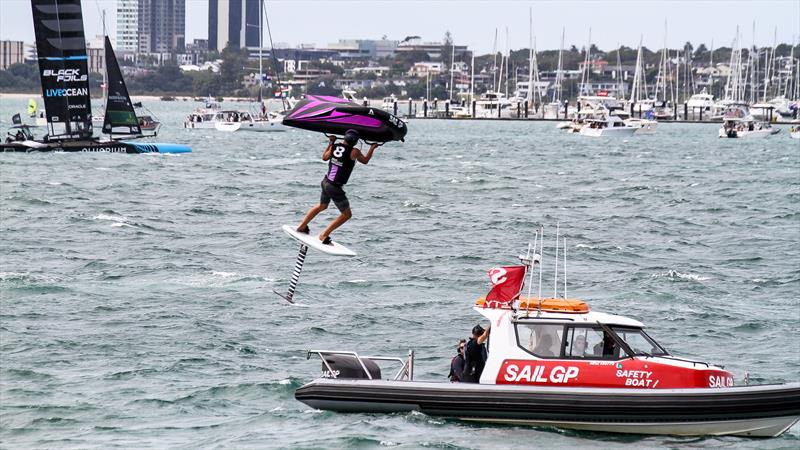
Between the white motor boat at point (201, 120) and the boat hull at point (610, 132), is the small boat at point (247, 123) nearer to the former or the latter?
the white motor boat at point (201, 120)

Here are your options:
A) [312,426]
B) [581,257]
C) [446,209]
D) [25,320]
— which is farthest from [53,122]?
[312,426]

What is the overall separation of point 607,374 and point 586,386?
41 cm

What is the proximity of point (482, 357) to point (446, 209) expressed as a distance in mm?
48060

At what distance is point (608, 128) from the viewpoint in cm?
17562

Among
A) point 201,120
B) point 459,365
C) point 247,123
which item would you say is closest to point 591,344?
point 459,365

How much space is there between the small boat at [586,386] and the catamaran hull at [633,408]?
2cm

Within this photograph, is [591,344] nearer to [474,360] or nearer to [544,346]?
[544,346]

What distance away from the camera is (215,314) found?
38.7 metres

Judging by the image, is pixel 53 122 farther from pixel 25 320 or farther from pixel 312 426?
pixel 312 426

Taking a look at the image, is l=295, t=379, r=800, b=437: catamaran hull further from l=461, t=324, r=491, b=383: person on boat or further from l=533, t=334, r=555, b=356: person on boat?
l=533, t=334, r=555, b=356: person on boat

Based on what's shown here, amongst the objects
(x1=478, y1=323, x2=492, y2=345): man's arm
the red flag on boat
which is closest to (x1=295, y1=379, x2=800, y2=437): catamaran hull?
(x1=478, y1=323, x2=492, y2=345): man's arm

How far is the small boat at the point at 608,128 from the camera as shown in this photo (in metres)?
176

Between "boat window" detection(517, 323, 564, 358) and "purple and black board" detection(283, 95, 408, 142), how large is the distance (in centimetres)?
Result: 632

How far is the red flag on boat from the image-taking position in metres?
24.5
